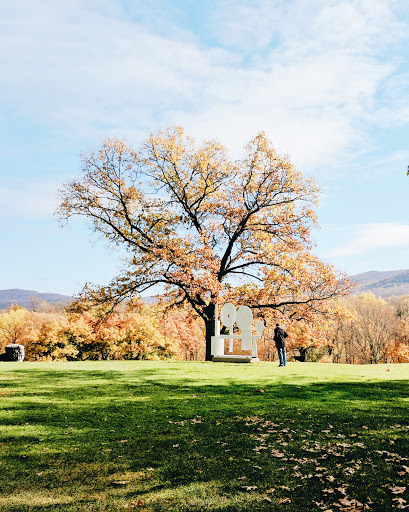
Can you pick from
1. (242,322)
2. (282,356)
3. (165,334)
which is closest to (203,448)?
(282,356)

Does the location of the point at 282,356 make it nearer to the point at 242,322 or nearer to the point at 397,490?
the point at 242,322

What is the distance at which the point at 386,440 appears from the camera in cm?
712

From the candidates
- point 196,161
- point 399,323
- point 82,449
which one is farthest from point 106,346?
point 399,323

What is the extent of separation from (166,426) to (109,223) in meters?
19.2

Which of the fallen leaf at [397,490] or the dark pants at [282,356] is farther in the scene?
the dark pants at [282,356]

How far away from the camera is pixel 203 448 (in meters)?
6.77

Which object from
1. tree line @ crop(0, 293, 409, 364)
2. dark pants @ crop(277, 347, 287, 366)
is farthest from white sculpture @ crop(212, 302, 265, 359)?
tree line @ crop(0, 293, 409, 364)

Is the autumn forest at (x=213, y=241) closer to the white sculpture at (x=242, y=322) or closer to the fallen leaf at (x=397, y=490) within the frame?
the white sculpture at (x=242, y=322)

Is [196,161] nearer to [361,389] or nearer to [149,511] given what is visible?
[361,389]

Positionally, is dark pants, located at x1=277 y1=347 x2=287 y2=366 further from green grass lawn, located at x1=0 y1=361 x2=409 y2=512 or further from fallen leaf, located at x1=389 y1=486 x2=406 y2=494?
fallen leaf, located at x1=389 y1=486 x2=406 y2=494

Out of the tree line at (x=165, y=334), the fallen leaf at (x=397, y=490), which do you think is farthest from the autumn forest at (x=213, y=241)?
the fallen leaf at (x=397, y=490)

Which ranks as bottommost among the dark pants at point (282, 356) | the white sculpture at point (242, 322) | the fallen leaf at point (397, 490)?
the fallen leaf at point (397, 490)

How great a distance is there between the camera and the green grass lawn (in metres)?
5.00

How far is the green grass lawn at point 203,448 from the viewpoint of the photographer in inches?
197
